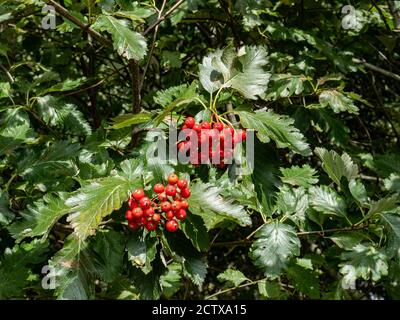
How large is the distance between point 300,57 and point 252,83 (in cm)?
133

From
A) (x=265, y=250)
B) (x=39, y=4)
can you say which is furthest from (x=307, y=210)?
(x=39, y=4)

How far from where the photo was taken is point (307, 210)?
7.20ft

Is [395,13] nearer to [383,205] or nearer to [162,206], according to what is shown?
[383,205]

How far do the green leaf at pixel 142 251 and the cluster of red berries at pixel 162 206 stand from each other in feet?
0.22

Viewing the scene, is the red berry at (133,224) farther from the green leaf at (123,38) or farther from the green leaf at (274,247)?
the green leaf at (123,38)

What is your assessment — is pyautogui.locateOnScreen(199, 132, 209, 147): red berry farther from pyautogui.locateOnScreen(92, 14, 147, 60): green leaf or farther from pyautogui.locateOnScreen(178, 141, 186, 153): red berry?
pyautogui.locateOnScreen(92, 14, 147, 60): green leaf

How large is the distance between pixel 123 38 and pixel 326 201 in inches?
44.7

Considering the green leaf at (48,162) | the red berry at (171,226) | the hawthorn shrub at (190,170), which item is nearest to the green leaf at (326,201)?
the hawthorn shrub at (190,170)

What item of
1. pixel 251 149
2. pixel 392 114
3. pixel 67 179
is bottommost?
pixel 392 114

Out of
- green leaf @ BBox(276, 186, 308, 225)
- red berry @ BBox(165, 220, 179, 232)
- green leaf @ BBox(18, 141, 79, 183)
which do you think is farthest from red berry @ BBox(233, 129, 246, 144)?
green leaf @ BBox(18, 141, 79, 183)

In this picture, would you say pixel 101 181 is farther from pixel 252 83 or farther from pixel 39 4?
pixel 39 4

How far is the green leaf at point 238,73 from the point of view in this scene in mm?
1756

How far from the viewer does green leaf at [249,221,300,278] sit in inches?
73.4

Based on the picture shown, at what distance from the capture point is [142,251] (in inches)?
67.1
